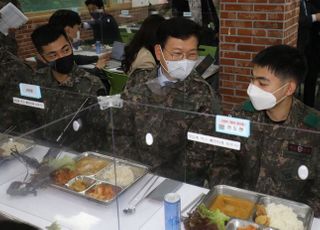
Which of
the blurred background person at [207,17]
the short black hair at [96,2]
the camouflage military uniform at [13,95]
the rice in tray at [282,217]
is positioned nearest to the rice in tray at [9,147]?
the camouflage military uniform at [13,95]

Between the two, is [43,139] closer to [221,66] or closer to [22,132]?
[22,132]

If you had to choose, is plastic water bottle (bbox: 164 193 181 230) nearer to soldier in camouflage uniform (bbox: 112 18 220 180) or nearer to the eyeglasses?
soldier in camouflage uniform (bbox: 112 18 220 180)

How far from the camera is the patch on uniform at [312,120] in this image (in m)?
1.74

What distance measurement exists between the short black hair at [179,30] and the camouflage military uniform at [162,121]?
25cm

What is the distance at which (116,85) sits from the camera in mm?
3686

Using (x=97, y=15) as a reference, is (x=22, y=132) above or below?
below

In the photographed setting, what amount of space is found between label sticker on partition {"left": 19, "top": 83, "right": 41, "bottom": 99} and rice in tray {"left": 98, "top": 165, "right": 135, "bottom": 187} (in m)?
0.60

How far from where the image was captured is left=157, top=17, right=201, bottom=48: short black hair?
2165mm

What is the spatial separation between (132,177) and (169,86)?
2.08 feet

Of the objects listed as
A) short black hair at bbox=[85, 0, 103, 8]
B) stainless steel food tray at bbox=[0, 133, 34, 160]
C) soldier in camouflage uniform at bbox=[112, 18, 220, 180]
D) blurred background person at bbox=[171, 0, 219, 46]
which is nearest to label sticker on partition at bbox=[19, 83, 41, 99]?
stainless steel food tray at bbox=[0, 133, 34, 160]

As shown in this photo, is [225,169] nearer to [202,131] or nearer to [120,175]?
[202,131]

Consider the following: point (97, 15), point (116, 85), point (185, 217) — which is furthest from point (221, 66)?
point (97, 15)

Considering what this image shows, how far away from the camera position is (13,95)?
236 cm

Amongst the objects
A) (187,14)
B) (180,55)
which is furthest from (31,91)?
(187,14)
